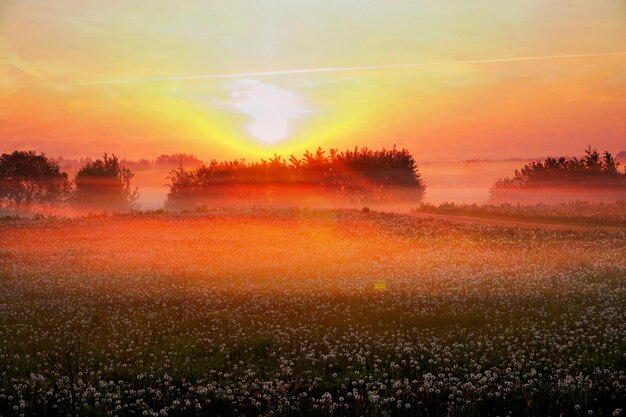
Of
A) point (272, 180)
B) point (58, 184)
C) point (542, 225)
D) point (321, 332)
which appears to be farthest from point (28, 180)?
point (321, 332)

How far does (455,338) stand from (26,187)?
366 ft

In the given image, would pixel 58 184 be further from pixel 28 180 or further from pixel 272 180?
pixel 272 180

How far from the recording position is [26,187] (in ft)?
367

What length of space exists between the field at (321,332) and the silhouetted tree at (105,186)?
78448 millimetres

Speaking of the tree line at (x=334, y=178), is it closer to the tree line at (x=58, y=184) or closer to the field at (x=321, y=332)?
the tree line at (x=58, y=184)

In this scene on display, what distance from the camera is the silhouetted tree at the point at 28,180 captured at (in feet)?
355

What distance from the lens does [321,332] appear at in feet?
55.3

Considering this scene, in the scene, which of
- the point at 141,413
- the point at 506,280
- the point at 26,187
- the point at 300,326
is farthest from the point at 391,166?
the point at 141,413

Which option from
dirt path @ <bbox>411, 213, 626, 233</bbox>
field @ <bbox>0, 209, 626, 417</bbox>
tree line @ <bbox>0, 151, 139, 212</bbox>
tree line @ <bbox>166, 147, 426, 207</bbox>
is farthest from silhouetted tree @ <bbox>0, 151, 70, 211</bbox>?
dirt path @ <bbox>411, 213, 626, 233</bbox>

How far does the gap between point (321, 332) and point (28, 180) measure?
10903 cm

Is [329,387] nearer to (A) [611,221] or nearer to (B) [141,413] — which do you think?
(B) [141,413]

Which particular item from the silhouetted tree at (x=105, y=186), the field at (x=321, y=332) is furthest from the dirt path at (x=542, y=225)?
the silhouetted tree at (x=105, y=186)

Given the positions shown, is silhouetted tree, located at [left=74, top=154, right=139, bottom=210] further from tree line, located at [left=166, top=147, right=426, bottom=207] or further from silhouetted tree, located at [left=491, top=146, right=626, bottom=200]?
silhouetted tree, located at [left=491, top=146, right=626, bottom=200]

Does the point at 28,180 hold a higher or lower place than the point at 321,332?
higher
